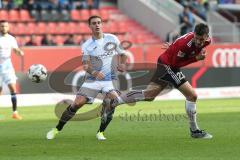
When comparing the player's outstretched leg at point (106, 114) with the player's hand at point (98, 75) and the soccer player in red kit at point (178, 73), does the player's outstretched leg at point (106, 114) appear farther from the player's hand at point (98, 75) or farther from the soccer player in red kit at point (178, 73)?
the player's hand at point (98, 75)

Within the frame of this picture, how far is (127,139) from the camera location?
12312 millimetres

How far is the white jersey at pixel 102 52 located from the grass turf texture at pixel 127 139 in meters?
1.21

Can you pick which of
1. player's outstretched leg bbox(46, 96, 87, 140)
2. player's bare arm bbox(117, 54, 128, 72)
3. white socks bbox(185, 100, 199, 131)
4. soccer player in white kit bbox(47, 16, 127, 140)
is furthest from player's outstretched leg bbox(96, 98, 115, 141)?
white socks bbox(185, 100, 199, 131)

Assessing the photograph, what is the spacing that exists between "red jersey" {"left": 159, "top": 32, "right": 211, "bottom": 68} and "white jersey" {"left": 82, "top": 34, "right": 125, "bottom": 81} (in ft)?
2.71

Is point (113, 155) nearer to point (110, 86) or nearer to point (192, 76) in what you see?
point (110, 86)

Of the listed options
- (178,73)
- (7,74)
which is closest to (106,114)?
(178,73)

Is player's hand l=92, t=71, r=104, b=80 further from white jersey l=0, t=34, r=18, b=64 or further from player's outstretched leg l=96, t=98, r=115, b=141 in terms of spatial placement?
white jersey l=0, t=34, r=18, b=64

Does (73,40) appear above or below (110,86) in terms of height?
below

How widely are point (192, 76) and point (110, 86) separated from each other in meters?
13.9

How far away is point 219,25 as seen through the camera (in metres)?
32.0

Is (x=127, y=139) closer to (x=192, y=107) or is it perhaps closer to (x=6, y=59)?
(x=192, y=107)

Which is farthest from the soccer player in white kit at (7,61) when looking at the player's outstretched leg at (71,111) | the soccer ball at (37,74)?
the player's outstretched leg at (71,111)

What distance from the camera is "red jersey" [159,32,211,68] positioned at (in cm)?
1202

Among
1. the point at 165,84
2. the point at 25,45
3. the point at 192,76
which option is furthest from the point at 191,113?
the point at 25,45
